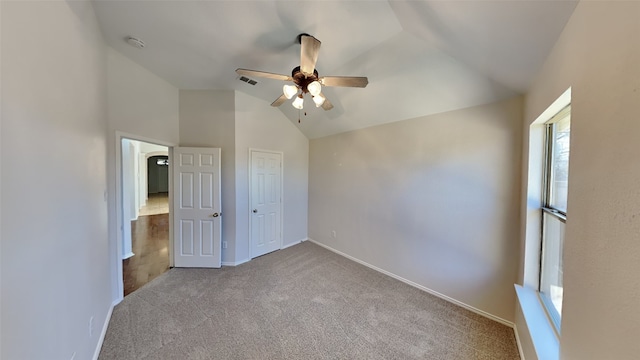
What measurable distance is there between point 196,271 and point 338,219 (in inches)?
95.3

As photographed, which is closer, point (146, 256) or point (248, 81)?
point (248, 81)

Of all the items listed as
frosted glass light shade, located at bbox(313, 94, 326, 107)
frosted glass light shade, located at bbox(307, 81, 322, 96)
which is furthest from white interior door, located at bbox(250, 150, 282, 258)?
frosted glass light shade, located at bbox(307, 81, 322, 96)

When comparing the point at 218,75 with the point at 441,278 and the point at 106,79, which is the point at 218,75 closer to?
the point at 106,79

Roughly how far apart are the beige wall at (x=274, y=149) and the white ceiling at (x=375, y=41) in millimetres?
787

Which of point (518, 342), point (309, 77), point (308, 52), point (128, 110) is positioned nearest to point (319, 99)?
point (309, 77)

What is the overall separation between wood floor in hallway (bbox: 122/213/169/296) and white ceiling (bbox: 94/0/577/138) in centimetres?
285

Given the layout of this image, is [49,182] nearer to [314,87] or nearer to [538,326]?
[314,87]

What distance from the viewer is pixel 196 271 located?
3197mm

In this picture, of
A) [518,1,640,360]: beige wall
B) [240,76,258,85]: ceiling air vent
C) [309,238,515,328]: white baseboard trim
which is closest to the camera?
[518,1,640,360]: beige wall

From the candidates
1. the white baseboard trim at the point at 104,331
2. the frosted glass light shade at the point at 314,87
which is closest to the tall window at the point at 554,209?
the frosted glass light shade at the point at 314,87

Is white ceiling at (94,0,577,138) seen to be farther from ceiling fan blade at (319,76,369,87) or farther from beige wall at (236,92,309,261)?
beige wall at (236,92,309,261)

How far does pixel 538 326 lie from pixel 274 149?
382 centimetres

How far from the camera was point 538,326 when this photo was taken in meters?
1.55

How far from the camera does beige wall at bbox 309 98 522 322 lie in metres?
2.13
